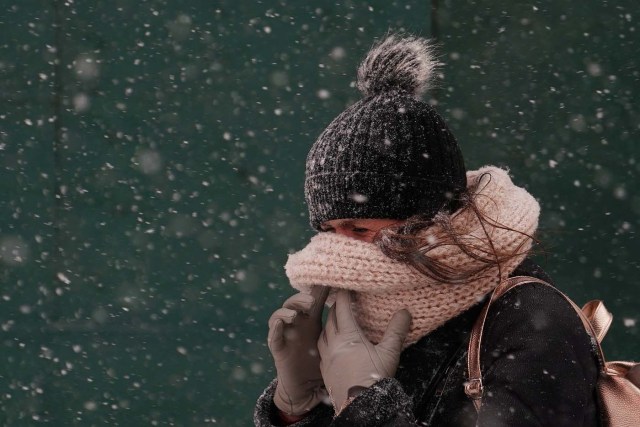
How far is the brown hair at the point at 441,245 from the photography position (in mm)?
2057

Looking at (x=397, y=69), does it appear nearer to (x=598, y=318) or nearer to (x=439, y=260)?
(x=439, y=260)

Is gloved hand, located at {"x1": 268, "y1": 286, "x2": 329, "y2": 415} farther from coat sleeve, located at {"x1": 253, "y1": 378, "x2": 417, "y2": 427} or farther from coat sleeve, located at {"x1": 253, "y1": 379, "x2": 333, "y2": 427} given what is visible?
coat sleeve, located at {"x1": 253, "y1": 378, "x2": 417, "y2": 427}

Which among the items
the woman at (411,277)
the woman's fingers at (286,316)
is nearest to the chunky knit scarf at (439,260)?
the woman at (411,277)

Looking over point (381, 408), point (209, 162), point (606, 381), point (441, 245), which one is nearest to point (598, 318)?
point (606, 381)

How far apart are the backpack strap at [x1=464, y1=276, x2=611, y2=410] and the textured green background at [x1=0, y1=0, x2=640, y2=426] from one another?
1.73m

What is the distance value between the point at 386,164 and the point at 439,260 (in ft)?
1.00

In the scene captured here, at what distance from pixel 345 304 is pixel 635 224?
2.00 meters

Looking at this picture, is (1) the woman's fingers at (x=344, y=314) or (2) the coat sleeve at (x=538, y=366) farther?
(1) the woman's fingers at (x=344, y=314)

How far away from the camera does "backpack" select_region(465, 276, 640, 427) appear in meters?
1.91

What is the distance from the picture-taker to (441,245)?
210cm

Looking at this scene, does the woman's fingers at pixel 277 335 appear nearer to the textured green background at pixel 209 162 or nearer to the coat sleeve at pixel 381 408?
the coat sleeve at pixel 381 408

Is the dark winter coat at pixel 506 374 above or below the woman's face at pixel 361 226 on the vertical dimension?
below

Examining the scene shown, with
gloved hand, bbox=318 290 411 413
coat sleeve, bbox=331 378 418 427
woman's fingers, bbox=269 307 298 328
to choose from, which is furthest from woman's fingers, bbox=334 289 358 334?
coat sleeve, bbox=331 378 418 427

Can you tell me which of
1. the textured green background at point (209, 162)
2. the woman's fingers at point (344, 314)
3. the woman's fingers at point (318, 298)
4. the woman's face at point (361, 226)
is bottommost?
the woman's fingers at point (344, 314)
